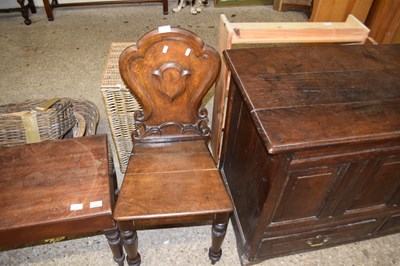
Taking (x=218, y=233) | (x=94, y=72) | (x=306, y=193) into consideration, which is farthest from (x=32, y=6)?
(x=306, y=193)

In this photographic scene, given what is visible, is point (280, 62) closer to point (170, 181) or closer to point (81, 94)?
point (170, 181)

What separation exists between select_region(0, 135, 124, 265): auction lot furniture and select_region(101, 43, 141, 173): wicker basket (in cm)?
24

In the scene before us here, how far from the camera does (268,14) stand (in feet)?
11.7

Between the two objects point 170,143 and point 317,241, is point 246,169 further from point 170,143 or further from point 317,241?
point 317,241

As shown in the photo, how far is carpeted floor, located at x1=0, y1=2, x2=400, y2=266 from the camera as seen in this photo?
1473mm

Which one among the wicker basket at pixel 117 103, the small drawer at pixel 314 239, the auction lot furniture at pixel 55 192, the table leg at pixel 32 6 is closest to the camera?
the auction lot furniture at pixel 55 192

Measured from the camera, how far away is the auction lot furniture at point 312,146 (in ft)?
3.09

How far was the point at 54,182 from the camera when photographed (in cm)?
115

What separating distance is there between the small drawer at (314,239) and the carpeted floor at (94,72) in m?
0.12

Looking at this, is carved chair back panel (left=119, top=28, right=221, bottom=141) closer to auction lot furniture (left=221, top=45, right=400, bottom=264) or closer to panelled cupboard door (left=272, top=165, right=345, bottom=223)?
auction lot furniture (left=221, top=45, right=400, bottom=264)

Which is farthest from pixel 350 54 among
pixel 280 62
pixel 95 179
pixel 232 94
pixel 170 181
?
pixel 95 179

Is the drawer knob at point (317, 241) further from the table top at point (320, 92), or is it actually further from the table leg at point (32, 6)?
the table leg at point (32, 6)

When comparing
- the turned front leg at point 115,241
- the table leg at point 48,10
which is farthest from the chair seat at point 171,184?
the table leg at point 48,10

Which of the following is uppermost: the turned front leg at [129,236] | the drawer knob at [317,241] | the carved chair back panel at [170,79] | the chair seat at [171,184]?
the carved chair back panel at [170,79]
